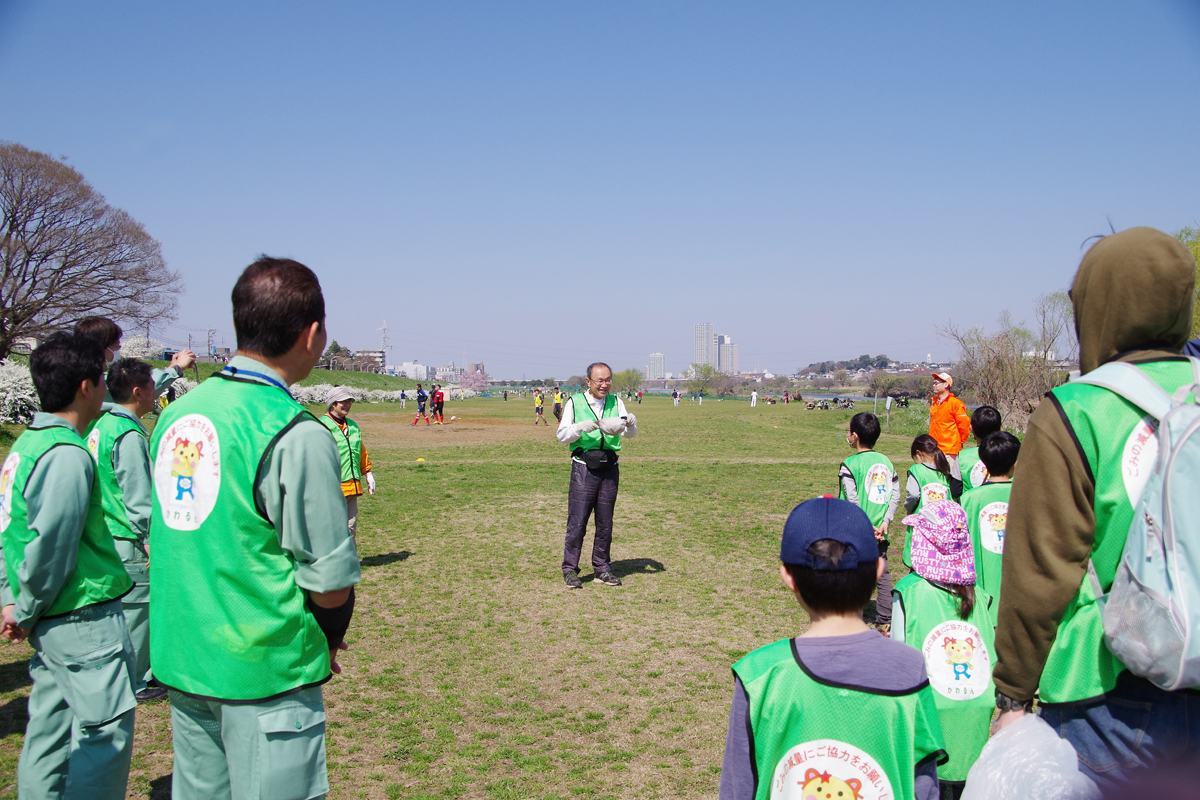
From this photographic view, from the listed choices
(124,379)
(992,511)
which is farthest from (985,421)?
(124,379)

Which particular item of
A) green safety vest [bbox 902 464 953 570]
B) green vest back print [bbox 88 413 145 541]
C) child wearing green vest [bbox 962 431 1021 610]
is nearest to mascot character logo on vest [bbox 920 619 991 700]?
child wearing green vest [bbox 962 431 1021 610]

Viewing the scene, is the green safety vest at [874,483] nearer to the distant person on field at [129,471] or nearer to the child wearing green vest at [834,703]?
the child wearing green vest at [834,703]

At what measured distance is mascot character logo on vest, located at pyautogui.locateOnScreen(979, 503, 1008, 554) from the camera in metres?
4.02

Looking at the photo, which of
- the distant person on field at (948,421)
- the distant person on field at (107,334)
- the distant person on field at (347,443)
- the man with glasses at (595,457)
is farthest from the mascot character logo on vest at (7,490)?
the distant person on field at (948,421)

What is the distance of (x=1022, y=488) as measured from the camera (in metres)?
1.93

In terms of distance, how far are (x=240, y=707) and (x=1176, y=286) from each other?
107 inches

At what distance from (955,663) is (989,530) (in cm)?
101

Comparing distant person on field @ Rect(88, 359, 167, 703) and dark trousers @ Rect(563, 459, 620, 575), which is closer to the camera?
distant person on field @ Rect(88, 359, 167, 703)

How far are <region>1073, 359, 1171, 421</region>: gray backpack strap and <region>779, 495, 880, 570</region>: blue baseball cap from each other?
0.68 m

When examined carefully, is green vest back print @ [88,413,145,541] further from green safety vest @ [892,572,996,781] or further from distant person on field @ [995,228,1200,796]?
distant person on field @ [995,228,1200,796]

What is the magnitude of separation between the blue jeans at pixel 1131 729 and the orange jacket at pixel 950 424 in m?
6.67

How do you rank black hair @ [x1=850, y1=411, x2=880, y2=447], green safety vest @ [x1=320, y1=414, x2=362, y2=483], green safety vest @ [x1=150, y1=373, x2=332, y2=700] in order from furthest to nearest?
green safety vest @ [x1=320, y1=414, x2=362, y2=483] < black hair @ [x1=850, y1=411, x2=880, y2=447] < green safety vest @ [x1=150, y1=373, x2=332, y2=700]

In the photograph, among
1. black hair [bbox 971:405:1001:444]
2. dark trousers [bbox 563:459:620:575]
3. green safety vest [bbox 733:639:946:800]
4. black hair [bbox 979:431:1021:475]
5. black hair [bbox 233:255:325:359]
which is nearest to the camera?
green safety vest [bbox 733:639:946:800]

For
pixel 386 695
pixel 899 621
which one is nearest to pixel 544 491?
pixel 386 695
